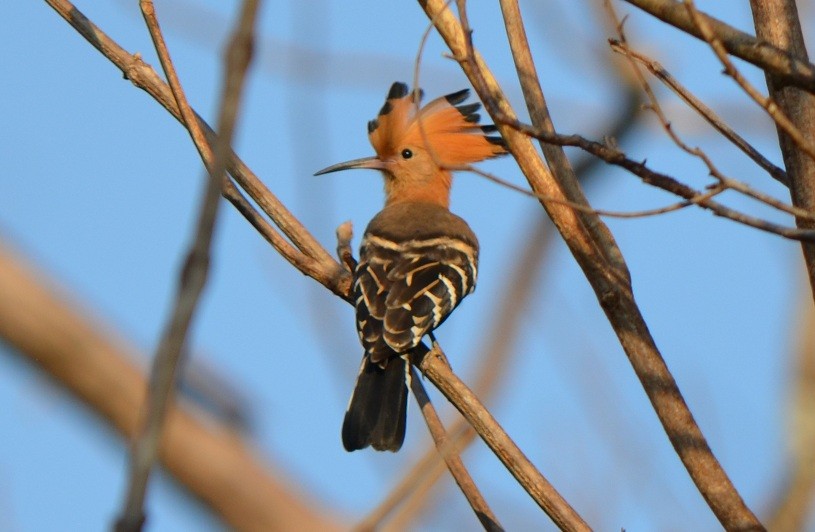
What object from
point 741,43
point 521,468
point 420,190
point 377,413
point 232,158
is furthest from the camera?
point 420,190

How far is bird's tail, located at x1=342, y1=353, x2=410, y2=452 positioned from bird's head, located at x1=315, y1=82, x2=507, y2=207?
1.73m

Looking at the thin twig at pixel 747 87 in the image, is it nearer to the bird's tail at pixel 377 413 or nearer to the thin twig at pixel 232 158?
the thin twig at pixel 232 158

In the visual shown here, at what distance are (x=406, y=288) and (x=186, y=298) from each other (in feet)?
10.6

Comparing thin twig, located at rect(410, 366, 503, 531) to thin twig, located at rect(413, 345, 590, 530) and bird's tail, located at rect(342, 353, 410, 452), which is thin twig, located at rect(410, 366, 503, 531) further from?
bird's tail, located at rect(342, 353, 410, 452)

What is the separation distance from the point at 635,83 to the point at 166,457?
372 cm

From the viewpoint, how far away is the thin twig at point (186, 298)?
3.77 ft

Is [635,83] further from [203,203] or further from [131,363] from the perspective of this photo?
[203,203]

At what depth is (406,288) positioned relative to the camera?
4.42 m

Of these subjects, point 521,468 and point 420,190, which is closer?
point 521,468

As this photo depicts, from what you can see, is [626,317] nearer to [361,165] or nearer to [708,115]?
[708,115]

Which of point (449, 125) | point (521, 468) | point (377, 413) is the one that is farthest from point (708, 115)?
point (449, 125)

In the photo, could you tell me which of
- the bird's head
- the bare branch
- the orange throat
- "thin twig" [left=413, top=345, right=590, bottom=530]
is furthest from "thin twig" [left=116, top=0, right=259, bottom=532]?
the orange throat

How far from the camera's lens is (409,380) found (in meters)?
3.97

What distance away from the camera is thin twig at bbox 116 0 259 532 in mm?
1149
